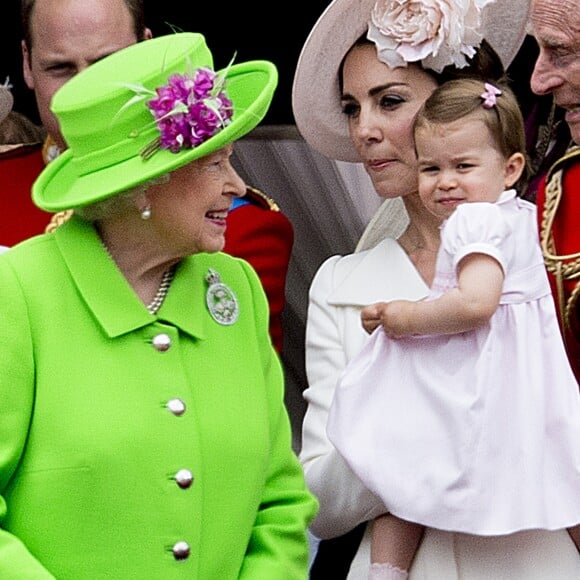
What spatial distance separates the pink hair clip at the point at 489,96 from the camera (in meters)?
3.64

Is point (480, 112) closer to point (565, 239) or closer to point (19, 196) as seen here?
point (565, 239)

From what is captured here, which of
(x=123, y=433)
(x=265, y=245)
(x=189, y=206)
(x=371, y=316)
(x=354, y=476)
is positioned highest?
(x=189, y=206)

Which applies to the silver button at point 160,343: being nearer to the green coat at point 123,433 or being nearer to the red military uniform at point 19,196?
the green coat at point 123,433

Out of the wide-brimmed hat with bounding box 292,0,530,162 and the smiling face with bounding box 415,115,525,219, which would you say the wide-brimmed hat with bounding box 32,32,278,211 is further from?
the wide-brimmed hat with bounding box 292,0,530,162

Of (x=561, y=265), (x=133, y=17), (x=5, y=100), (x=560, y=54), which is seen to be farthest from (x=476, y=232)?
(x=5, y=100)

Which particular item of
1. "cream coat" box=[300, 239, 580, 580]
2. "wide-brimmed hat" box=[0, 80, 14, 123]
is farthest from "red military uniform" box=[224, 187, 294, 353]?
"wide-brimmed hat" box=[0, 80, 14, 123]

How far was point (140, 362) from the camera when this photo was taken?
10.4 feet

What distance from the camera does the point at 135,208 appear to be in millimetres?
3186

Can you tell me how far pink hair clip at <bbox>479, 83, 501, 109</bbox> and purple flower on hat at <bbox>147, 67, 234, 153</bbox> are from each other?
2.31 ft

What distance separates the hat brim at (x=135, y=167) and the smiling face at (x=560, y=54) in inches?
28.6

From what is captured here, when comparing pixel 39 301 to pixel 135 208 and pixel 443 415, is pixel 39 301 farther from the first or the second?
pixel 443 415

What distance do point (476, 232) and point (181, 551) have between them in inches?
34.2

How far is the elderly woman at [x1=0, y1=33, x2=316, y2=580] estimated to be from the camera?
10.0 feet

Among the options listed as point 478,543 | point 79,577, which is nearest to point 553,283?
point 478,543
